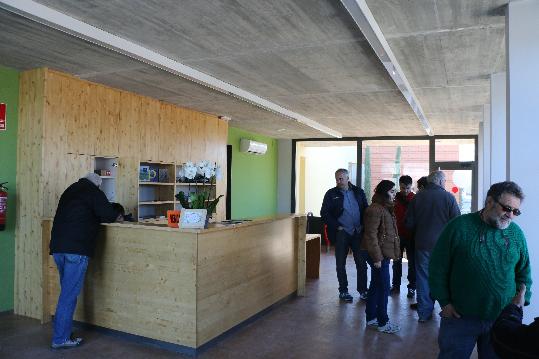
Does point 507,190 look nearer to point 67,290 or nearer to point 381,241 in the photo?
point 381,241

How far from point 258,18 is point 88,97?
2.86 meters

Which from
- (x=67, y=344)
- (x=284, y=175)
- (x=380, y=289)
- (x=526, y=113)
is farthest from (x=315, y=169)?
(x=526, y=113)

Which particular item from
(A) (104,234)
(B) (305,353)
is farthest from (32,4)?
(B) (305,353)

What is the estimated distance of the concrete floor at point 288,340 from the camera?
12.6 feet

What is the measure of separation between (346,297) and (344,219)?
0.99 m

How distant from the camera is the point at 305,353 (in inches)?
152

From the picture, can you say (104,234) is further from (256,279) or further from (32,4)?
(32,4)

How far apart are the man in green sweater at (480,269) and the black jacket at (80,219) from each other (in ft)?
9.78

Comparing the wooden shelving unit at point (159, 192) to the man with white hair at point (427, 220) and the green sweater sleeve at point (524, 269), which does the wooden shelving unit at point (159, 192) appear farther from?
the green sweater sleeve at point (524, 269)

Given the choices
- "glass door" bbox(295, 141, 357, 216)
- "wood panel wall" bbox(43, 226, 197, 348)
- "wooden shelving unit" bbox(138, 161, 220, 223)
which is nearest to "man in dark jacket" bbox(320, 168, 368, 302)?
"wooden shelving unit" bbox(138, 161, 220, 223)

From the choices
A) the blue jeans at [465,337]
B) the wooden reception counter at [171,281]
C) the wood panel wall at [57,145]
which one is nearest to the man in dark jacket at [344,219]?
the wooden reception counter at [171,281]

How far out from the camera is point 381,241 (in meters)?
4.34

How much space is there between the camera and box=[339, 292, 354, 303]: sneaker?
18.2 feet

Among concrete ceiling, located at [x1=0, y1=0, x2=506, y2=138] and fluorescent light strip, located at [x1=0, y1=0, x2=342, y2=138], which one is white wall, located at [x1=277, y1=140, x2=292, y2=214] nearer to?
concrete ceiling, located at [x1=0, y1=0, x2=506, y2=138]
